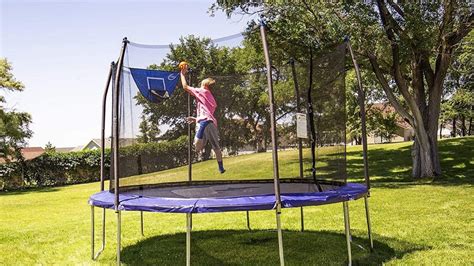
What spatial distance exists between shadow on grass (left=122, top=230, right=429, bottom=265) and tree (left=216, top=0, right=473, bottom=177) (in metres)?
5.51

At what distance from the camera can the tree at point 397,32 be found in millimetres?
10000

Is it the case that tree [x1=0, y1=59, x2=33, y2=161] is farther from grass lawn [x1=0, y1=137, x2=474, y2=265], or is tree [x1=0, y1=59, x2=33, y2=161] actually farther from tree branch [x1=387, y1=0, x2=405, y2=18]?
tree branch [x1=387, y1=0, x2=405, y2=18]

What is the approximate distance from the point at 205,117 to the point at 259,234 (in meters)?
1.60

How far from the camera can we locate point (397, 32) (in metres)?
10.8

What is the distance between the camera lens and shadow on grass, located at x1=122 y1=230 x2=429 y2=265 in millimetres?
4336

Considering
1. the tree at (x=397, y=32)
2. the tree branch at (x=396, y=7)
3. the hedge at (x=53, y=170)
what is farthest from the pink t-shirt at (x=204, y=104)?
the hedge at (x=53, y=170)

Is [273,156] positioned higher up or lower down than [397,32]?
lower down

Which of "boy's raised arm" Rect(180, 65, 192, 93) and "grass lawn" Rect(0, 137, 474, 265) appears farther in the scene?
"boy's raised arm" Rect(180, 65, 192, 93)

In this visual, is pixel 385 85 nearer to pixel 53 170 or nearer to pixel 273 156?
pixel 273 156

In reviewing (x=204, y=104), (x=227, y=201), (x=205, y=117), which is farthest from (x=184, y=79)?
(x=227, y=201)

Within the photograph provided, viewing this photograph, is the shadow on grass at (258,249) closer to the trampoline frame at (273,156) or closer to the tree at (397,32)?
the trampoline frame at (273,156)

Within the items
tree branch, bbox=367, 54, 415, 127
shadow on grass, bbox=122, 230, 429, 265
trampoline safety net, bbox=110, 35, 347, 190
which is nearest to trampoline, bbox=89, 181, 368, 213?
trampoline safety net, bbox=110, 35, 347, 190

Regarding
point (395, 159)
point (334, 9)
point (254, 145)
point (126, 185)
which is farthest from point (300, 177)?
point (395, 159)

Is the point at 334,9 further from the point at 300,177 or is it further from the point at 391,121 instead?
the point at 391,121
